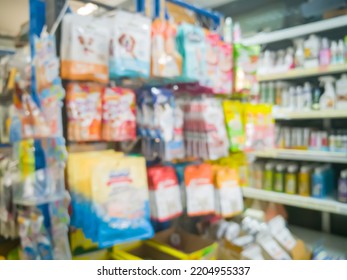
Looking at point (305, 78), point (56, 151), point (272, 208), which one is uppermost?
point (305, 78)

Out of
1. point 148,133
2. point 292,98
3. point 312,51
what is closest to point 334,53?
point 312,51

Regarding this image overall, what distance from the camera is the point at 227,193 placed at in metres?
1.39

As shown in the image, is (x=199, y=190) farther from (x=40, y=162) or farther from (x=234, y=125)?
(x=40, y=162)

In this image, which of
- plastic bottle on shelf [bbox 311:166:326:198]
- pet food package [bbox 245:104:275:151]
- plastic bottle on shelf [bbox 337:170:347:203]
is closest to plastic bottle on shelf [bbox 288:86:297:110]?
plastic bottle on shelf [bbox 311:166:326:198]

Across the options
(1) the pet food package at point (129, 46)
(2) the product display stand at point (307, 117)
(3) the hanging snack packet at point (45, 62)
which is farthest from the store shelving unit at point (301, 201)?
(3) the hanging snack packet at point (45, 62)

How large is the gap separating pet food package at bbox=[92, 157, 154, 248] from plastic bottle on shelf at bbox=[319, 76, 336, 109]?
1.63m

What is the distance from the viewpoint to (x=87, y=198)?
1.02m

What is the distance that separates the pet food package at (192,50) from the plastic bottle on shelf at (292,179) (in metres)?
1.38

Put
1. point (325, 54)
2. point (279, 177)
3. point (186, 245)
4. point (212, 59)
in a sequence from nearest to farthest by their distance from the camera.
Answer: point (212, 59) < point (186, 245) < point (325, 54) < point (279, 177)

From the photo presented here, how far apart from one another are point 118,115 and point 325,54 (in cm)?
172

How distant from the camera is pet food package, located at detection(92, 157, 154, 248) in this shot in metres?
1.00
